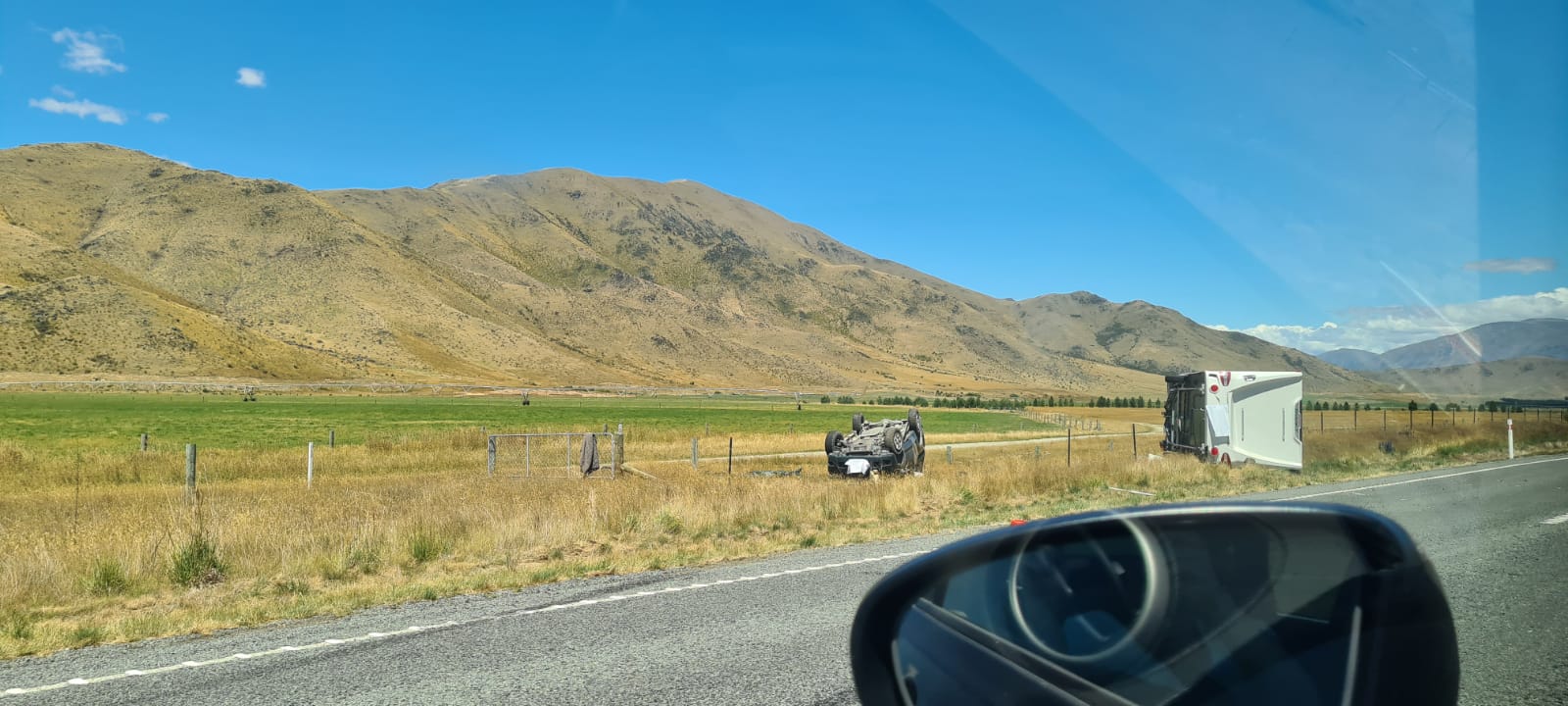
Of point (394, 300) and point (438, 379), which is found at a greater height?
point (394, 300)

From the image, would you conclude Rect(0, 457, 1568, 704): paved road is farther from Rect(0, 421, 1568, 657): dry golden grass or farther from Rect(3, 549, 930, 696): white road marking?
Rect(0, 421, 1568, 657): dry golden grass

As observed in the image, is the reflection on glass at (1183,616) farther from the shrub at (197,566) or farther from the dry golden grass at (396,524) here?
the shrub at (197,566)

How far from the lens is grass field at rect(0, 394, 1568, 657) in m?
8.66

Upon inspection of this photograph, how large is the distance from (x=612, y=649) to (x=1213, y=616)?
196 inches

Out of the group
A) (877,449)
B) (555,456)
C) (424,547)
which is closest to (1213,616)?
(424,547)

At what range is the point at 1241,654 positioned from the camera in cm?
168

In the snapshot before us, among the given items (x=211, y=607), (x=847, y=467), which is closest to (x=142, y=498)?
(x=211, y=607)

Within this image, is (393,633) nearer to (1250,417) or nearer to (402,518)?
(402,518)

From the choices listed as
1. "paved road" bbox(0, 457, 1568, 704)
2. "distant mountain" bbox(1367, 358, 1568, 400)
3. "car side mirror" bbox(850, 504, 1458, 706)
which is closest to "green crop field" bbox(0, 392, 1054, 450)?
"distant mountain" bbox(1367, 358, 1568, 400)

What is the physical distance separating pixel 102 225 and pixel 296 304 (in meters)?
51.3

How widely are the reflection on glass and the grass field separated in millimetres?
7292

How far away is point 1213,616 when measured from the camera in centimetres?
175

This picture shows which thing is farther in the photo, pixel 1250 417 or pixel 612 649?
pixel 1250 417

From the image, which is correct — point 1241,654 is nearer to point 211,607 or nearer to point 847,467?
point 211,607
